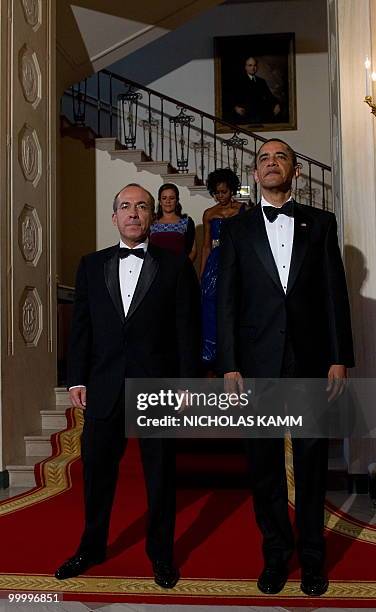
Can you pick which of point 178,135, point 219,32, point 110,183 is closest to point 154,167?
point 110,183

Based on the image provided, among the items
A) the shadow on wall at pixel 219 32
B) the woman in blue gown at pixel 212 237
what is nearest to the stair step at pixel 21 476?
the woman in blue gown at pixel 212 237

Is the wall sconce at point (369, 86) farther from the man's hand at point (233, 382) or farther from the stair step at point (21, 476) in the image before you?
the stair step at point (21, 476)

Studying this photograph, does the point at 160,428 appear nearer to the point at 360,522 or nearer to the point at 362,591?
the point at 362,591

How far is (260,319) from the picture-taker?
2537 millimetres

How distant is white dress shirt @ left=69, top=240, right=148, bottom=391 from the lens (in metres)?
2.66

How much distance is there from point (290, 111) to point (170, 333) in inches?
333

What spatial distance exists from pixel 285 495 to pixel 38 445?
2601 mm

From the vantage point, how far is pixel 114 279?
2652 mm

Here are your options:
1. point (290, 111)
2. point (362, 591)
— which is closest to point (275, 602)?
point (362, 591)

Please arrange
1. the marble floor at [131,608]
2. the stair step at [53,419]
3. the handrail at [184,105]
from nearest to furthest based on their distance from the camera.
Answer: the marble floor at [131,608] < the stair step at [53,419] < the handrail at [184,105]

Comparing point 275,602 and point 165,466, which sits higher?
point 165,466

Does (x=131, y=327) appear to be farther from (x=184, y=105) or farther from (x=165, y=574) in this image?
(x=184, y=105)

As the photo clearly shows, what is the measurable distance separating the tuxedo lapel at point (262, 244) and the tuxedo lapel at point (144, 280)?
16.3 inches

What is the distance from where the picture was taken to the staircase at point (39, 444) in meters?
4.39
